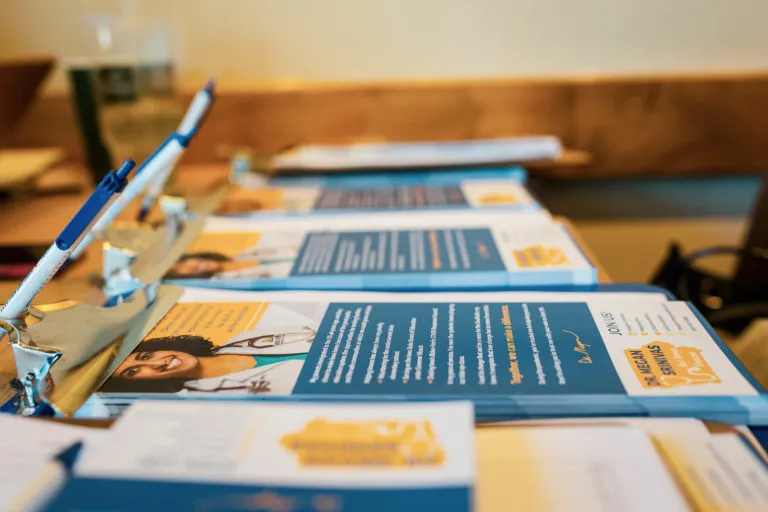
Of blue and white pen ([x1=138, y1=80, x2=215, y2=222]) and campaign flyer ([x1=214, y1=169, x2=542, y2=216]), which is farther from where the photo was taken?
campaign flyer ([x1=214, y1=169, x2=542, y2=216])

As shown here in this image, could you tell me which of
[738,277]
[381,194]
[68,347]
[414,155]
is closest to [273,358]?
[68,347]

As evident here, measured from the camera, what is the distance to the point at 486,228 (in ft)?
2.36

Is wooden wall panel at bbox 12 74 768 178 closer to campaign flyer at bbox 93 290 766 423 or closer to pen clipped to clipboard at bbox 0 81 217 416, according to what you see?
pen clipped to clipboard at bbox 0 81 217 416

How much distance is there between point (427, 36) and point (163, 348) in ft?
2.81

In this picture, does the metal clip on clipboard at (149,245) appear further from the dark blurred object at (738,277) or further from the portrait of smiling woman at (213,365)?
the dark blurred object at (738,277)

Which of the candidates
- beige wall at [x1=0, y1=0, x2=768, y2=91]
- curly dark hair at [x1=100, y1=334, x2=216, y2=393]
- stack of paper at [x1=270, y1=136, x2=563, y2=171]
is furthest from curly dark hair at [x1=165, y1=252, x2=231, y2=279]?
beige wall at [x1=0, y1=0, x2=768, y2=91]

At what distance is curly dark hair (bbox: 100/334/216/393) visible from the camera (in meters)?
0.42

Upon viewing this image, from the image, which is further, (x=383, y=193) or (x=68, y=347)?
(x=383, y=193)

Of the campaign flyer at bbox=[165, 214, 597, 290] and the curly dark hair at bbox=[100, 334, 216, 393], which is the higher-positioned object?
the campaign flyer at bbox=[165, 214, 597, 290]

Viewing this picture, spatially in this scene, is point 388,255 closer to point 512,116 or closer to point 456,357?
point 456,357

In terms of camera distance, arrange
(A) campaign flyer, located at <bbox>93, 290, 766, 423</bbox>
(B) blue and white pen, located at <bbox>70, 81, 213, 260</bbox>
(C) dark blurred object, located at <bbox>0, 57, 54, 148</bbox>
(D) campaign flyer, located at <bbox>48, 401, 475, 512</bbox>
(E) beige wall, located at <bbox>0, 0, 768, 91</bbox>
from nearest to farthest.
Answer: (D) campaign flyer, located at <bbox>48, 401, 475, 512</bbox> < (A) campaign flyer, located at <bbox>93, 290, 766, 423</bbox> < (B) blue and white pen, located at <bbox>70, 81, 213, 260</bbox> < (C) dark blurred object, located at <bbox>0, 57, 54, 148</bbox> < (E) beige wall, located at <bbox>0, 0, 768, 91</bbox>

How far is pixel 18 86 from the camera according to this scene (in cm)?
96

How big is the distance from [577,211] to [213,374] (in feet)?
3.34

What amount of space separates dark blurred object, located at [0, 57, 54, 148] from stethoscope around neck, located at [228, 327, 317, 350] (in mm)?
700
